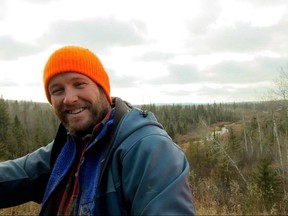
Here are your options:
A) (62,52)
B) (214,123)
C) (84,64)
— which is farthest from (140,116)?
(214,123)

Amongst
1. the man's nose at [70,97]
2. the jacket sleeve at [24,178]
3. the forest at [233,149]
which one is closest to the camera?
the man's nose at [70,97]

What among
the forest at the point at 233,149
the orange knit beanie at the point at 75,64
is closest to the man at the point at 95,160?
the orange knit beanie at the point at 75,64

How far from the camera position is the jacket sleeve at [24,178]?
1.94m

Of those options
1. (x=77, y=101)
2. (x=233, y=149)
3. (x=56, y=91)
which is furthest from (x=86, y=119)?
(x=233, y=149)

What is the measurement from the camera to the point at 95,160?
1523mm

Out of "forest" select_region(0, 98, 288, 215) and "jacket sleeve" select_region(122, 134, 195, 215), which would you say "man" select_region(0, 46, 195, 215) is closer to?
"jacket sleeve" select_region(122, 134, 195, 215)

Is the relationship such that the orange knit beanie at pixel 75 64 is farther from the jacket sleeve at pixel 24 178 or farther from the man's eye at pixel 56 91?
the jacket sleeve at pixel 24 178

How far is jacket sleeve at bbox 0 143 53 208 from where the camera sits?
6.37 ft

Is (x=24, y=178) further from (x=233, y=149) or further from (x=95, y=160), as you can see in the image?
(x=233, y=149)

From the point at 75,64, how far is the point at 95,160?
0.50m

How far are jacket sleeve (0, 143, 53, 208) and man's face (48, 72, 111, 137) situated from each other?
1.21 ft

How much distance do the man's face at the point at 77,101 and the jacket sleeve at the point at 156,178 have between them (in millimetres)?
453

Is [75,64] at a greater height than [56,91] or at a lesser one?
greater

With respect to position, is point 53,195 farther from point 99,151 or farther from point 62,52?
point 62,52
